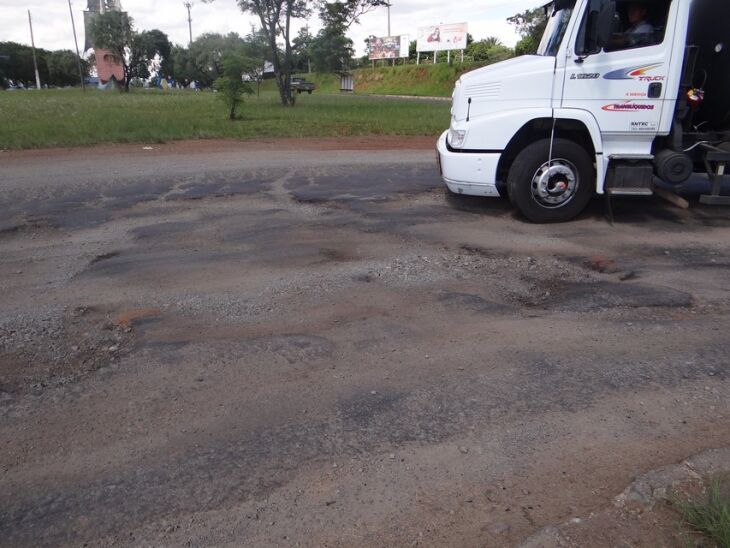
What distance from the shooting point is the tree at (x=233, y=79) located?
62.1 feet

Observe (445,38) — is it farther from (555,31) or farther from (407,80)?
(555,31)

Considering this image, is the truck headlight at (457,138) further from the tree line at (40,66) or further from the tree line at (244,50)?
the tree line at (40,66)

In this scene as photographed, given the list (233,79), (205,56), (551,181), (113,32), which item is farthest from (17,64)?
(551,181)

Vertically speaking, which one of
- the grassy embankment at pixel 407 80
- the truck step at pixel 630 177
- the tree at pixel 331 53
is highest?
the tree at pixel 331 53

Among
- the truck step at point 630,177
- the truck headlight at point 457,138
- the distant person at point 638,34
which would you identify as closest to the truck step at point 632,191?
the truck step at point 630,177

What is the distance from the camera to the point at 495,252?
19.8 feet

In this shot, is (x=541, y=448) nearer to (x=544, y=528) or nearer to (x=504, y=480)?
(x=504, y=480)

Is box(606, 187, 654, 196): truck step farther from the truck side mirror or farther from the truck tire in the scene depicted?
the truck side mirror

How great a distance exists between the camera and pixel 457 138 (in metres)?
7.29

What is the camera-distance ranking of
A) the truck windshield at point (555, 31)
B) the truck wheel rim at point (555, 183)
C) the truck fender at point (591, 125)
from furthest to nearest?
1. the truck wheel rim at point (555, 183)
2. the truck windshield at point (555, 31)
3. the truck fender at point (591, 125)

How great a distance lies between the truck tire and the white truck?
12 mm

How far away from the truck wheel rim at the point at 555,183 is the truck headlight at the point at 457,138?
3.28 ft

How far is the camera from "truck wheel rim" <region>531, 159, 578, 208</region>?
275 inches

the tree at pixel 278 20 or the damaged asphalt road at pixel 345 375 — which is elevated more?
the tree at pixel 278 20
